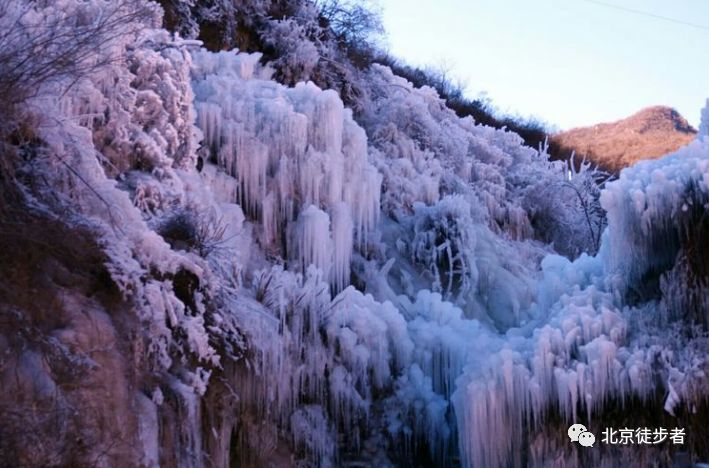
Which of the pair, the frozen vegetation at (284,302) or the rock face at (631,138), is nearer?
the frozen vegetation at (284,302)

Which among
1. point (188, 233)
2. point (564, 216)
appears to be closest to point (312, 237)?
point (188, 233)

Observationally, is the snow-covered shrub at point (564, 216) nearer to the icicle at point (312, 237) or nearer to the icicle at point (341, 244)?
the icicle at point (341, 244)

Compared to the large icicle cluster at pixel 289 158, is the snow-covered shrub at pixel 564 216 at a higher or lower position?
higher

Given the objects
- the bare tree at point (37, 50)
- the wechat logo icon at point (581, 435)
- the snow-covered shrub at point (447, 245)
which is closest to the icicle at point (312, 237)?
the snow-covered shrub at point (447, 245)

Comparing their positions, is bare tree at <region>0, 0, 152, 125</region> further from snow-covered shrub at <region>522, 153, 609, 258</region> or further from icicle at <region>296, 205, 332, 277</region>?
snow-covered shrub at <region>522, 153, 609, 258</region>

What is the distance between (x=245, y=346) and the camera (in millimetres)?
8648

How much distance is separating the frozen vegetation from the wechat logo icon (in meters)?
0.09

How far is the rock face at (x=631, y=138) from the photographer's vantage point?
30.1 meters

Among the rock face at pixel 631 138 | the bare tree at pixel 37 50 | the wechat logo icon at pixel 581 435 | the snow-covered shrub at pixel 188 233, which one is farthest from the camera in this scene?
the rock face at pixel 631 138

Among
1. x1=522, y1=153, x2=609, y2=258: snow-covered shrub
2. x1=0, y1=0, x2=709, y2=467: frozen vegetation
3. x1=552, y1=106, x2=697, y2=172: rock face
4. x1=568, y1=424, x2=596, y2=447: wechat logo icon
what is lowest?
x1=568, y1=424, x2=596, y2=447: wechat logo icon

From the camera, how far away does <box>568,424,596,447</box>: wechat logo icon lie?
9.53 m

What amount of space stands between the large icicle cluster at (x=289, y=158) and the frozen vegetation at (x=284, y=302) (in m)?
0.03

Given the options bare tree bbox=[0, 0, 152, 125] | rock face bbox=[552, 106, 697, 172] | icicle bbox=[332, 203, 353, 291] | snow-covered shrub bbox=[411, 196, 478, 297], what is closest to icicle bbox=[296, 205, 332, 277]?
icicle bbox=[332, 203, 353, 291]

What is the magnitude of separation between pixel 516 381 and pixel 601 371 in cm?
90
